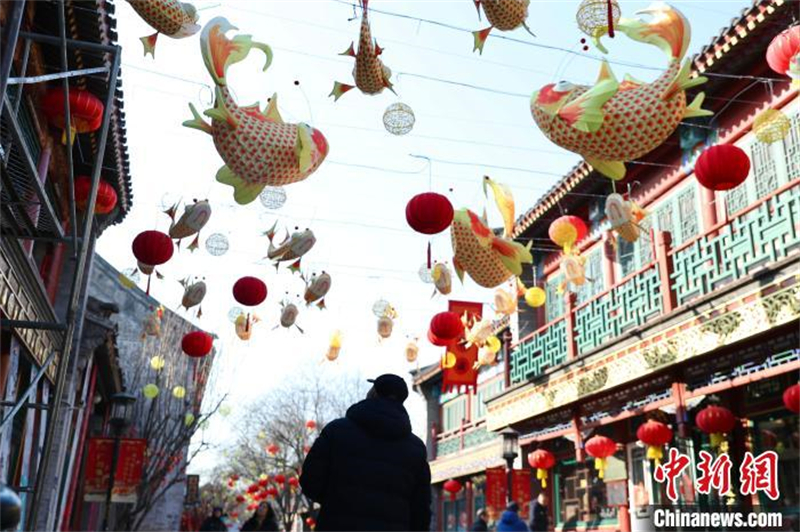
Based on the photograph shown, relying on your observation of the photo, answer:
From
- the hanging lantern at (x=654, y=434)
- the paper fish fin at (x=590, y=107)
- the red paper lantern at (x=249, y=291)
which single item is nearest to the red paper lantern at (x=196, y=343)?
the red paper lantern at (x=249, y=291)

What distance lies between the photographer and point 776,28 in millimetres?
8984

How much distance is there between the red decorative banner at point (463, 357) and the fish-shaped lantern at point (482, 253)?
7.88 metres

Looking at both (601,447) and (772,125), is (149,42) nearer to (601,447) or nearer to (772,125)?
(772,125)

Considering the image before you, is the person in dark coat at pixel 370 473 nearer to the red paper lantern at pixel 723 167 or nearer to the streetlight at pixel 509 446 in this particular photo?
the red paper lantern at pixel 723 167

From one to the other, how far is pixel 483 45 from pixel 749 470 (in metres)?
6.15

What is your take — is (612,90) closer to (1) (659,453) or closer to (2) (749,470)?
(2) (749,470)

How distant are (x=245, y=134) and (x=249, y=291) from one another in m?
4.81

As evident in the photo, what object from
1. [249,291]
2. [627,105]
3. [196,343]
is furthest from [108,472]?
[627,105]

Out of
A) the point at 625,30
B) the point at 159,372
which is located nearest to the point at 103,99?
the point at 625,30

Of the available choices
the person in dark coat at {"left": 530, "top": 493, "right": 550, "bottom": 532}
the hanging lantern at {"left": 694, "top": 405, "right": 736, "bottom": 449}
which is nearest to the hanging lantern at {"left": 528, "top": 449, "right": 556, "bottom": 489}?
the person in dark coat at {"left": 530, "top": 493, "right": 550, "bottom": 532}

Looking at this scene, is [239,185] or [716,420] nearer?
[239,185]

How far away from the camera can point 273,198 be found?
8945 millimetres

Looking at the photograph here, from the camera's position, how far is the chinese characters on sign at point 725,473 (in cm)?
838

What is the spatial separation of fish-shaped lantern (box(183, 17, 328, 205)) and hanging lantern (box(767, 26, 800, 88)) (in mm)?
4164
